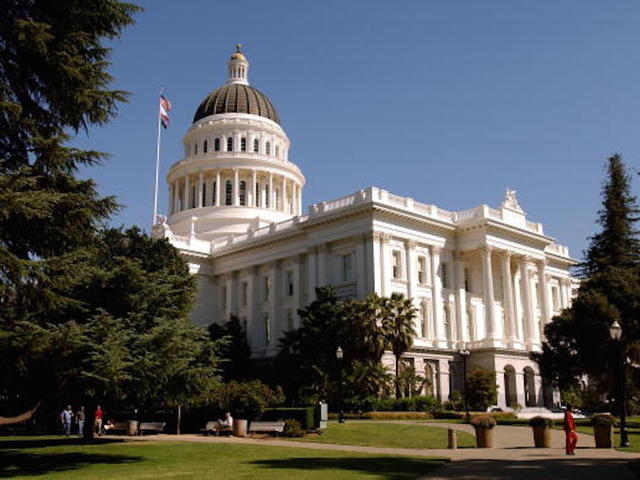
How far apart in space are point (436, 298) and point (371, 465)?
39819mm

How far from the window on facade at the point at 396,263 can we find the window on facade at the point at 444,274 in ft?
16.3

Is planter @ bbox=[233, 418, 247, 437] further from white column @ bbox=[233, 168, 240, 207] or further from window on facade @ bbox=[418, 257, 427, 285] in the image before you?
white column @ bbox=[233, 168, 240, 207]

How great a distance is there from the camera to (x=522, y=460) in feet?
64.5

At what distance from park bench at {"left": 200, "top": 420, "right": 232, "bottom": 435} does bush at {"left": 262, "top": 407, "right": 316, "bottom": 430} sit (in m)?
2.91

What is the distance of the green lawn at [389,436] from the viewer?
2708cm

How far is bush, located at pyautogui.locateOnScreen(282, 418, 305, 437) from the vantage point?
3067 centimetres

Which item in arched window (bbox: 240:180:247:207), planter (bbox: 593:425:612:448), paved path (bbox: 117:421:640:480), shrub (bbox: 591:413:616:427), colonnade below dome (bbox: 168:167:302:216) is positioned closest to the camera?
paved path (bbox: 117:421:640:480)

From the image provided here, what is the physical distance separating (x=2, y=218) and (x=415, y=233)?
146 ft

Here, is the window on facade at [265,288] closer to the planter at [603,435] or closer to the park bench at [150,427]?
the park bench at [150,427]

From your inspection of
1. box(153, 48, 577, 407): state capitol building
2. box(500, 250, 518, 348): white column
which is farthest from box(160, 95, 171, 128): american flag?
box(500, 250, 518, 348): white column

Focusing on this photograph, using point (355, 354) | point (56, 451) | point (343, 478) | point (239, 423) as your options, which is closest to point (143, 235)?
point (239, 423)

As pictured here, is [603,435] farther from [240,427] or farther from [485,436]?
[240,427]

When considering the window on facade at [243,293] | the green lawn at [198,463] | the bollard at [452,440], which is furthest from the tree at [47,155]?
the window on facade at [243,293]

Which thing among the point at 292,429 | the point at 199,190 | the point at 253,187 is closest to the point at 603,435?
the point at 292,429
